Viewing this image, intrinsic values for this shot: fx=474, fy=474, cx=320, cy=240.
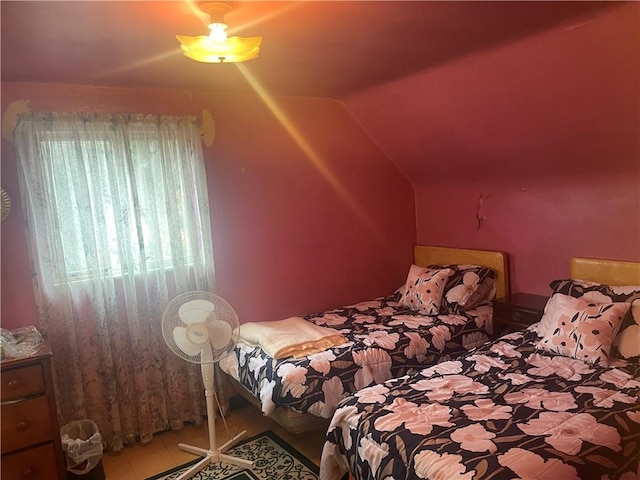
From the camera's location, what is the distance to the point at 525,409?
209 cm

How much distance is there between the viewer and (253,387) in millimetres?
2893

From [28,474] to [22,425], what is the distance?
10.1 inches

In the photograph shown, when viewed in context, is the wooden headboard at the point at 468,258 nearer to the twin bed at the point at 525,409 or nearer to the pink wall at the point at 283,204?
the pink wall at the point at 283,204

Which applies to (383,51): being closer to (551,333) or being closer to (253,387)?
(551,333)

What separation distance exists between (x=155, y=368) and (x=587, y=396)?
2.51 meters

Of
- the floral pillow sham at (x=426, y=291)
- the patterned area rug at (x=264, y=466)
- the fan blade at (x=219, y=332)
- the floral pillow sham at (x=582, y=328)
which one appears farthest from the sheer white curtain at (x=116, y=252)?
the floral pillow sham at (x=582, y=328)

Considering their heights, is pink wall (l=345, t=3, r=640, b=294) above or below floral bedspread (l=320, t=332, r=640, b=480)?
above

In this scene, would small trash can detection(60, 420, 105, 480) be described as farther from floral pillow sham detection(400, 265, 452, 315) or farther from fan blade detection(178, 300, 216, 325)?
floral pillow sham detection(400, 265, 452, 315)

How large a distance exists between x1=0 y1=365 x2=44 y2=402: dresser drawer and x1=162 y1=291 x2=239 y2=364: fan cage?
630 millimetres

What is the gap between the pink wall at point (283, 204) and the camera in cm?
284

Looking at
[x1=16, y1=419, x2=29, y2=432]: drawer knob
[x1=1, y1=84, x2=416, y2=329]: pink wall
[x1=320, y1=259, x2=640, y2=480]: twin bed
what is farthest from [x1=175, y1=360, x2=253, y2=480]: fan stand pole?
[x1=16, y1=419, x2=29, y2=432]: drawer knob

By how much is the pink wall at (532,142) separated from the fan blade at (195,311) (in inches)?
76.6

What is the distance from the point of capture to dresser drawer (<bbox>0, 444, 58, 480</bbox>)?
7.53ft

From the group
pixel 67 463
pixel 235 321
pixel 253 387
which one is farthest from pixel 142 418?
pixel 235 321
